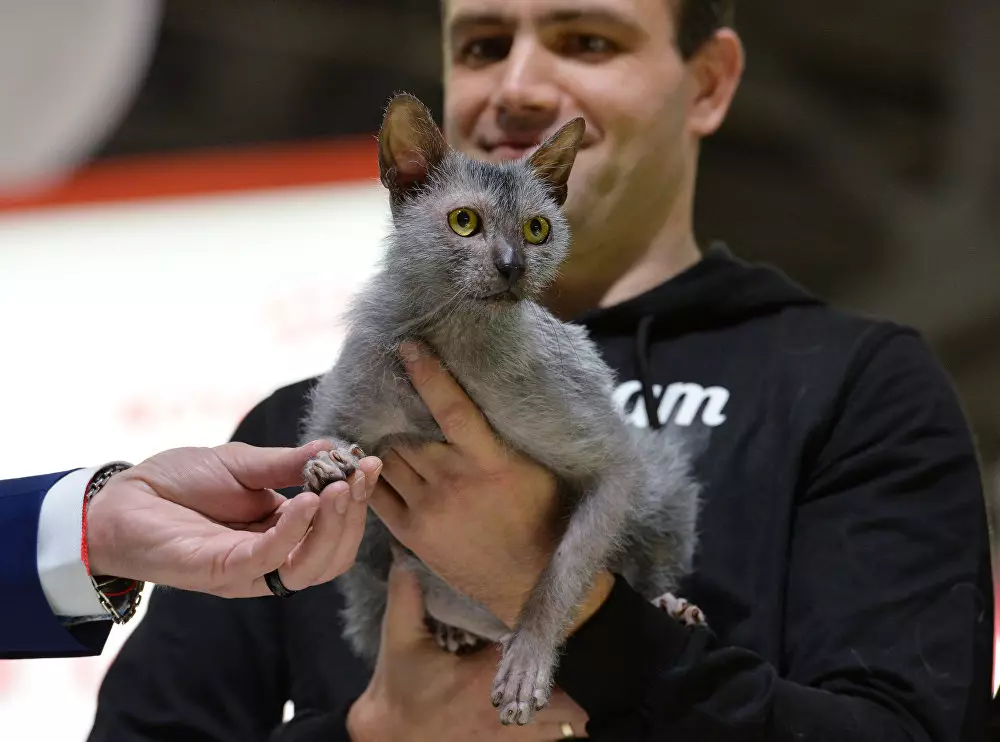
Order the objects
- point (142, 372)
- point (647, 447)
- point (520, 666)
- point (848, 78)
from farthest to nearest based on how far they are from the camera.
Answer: point (848, 78) → point (142, 372) → point (647, 447) → point (520, 666)

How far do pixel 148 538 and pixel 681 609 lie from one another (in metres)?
0.80

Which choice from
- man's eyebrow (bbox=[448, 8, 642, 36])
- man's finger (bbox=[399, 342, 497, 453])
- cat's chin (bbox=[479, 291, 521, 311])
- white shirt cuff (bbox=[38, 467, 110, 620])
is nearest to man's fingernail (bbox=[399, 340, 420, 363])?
man's finger (bbox=[399, 342, 497, 453])

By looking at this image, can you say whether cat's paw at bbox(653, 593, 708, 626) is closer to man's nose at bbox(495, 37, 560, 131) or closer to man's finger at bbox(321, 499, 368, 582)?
man's finger at bbox(321, 499, 368, 582)

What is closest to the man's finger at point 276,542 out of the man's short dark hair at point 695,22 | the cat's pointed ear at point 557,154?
the cat's pointed ear at point 557,154

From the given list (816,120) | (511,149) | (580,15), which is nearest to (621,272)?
(511,149)

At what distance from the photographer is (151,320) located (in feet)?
9.52

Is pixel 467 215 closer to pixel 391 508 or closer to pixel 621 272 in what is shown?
pixel 391 508

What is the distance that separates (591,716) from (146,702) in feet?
2.65

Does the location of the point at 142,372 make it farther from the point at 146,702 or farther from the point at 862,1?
the point at 862,1

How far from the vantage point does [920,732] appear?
1642 mm

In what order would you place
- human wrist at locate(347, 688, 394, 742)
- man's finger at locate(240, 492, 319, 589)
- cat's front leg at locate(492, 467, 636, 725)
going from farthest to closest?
human wrist at locate(347, 688, 394, 742) < cat's front leg at locate(492, 467, 636, 725) < man's finger at locate(240, 492, 319, 589)

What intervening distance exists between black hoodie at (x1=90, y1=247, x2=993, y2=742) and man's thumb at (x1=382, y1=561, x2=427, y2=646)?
0.18 m

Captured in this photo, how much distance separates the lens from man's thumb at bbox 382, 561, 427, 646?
5.64 feet

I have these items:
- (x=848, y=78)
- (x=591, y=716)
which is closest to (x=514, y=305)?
(x=591, y=716)
